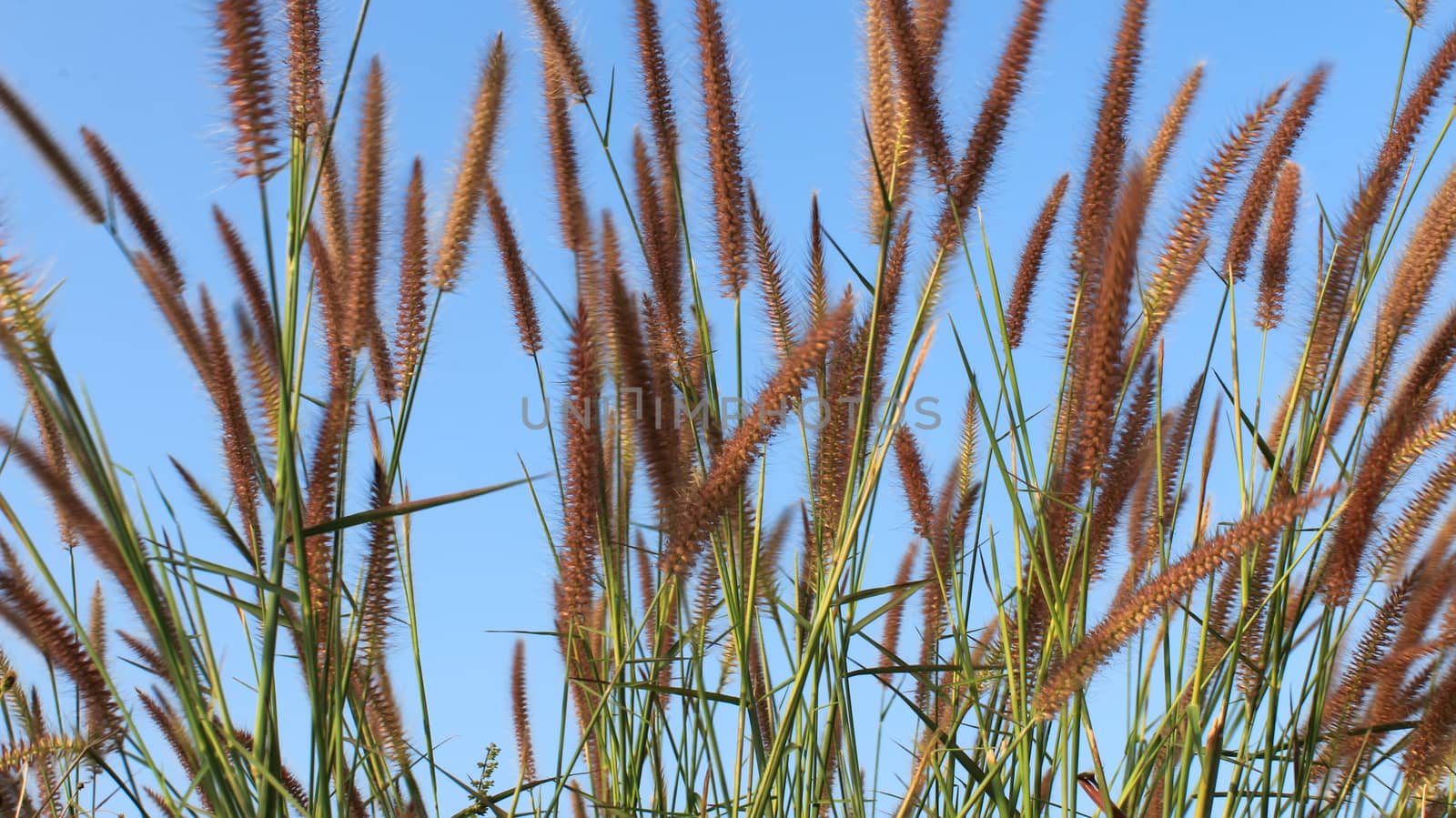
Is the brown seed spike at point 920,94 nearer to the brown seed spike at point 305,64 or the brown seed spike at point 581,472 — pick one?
the brown seed spike at point 581,472

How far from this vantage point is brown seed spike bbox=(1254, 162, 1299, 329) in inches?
95.3

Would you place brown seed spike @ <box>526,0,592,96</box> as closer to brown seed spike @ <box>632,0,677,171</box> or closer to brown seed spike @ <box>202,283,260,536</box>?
brown seed spike @ <box>632,0,677,171</box>

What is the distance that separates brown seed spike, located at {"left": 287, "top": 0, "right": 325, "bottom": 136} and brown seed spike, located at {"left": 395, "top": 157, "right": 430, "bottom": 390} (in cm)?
29

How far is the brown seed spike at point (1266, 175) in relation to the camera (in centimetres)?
231

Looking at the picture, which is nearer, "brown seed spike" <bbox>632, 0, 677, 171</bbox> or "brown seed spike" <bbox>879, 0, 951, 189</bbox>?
"brown seed spike" <bbox>879, 0, 951, 189</bbox>

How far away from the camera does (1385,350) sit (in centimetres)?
239

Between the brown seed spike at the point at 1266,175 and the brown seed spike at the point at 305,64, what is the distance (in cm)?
161

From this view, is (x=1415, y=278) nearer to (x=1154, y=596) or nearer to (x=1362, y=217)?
(x=1362, y=217)

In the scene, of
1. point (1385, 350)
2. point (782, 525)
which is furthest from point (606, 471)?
point (1385, 350)

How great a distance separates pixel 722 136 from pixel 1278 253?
1116 millimetres

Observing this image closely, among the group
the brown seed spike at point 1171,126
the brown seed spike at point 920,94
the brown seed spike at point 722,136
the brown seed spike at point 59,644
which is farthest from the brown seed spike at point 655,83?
the brown seed spike at point 59,644

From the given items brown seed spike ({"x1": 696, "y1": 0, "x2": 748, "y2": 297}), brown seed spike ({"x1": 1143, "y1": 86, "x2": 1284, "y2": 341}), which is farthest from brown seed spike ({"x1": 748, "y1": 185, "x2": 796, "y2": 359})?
brown seed spike ({"x1": 1143, "y1": 86, "x2": 1284, "y2": 341})

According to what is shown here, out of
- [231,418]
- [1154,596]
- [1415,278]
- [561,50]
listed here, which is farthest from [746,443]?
[1415,278]

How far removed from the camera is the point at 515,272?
2.30m
